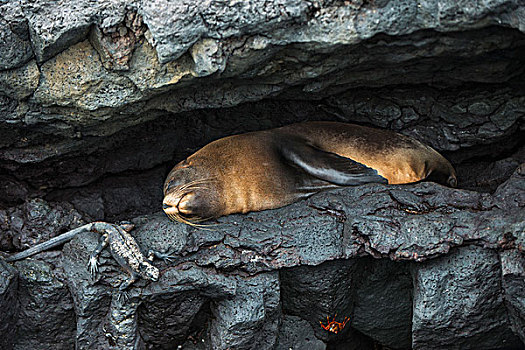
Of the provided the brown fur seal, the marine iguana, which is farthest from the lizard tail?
the brown fur seal

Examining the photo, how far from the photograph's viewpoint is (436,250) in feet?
11.5

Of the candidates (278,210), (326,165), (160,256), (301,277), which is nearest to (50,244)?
(160,256)

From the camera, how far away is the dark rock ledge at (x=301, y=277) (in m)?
3.55

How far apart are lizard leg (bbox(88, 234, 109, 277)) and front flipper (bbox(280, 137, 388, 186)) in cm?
141

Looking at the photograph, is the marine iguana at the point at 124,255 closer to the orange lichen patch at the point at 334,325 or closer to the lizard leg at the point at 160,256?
the lizard leg at the point at 160,256

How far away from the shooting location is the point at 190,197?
3.86 meters

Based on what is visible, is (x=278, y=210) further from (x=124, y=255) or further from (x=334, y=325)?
(x=124, y=255)

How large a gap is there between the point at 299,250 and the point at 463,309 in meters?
1.09

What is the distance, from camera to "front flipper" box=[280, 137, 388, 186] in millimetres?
4070

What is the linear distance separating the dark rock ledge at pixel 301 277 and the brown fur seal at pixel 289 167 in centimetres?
19

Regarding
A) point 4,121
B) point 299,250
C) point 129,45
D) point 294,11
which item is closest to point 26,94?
point 4,121

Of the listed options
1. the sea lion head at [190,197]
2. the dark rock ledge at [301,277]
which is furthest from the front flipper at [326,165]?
the sea lion head at [190,197]

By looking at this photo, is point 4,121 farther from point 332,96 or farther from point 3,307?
point 332,96

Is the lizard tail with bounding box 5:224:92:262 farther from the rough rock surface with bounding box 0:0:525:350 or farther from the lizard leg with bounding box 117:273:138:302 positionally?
the lizard leg with bounding box 117:273:138:302
